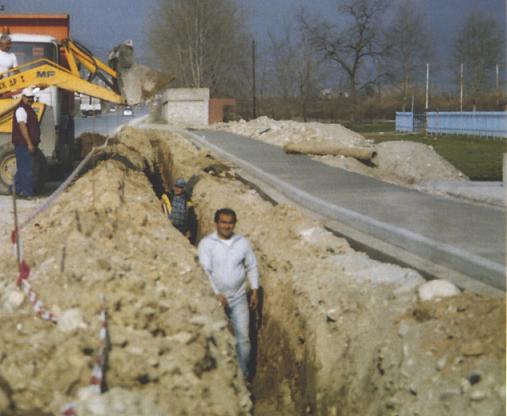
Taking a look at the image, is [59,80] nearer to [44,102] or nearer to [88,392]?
[44,102]

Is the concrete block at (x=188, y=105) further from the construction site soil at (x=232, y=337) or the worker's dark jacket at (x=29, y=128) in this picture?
the construction site soil at (x=232, y=337)

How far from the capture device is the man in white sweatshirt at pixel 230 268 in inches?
303

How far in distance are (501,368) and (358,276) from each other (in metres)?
2.64

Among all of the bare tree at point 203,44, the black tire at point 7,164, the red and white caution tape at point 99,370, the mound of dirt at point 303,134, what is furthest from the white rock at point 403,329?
the bare tree at point 203,44

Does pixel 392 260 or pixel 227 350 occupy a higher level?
pixel 392 260

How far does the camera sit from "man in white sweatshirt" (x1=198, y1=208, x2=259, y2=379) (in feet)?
25.3

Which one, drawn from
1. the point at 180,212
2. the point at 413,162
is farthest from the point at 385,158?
the point at 180,212

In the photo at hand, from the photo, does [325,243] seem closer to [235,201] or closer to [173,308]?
[173,308]

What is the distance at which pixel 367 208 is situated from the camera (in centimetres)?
1033

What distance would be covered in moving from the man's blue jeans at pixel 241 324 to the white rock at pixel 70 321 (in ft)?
5.85

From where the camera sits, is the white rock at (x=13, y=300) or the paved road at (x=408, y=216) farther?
the paved road at (x=408, y=216)

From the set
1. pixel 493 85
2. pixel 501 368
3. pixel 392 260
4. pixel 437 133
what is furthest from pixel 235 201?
pixel 493 85

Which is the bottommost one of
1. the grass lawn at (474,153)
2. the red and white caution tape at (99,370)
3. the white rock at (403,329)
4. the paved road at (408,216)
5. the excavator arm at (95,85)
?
the red and white caution tape at (99,370)

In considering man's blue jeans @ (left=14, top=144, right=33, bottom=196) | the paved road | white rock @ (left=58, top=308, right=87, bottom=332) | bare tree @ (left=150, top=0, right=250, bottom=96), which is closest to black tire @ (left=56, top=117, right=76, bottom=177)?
man's blue jeans @ (left=14, top=144, right=33, bottom=196)
